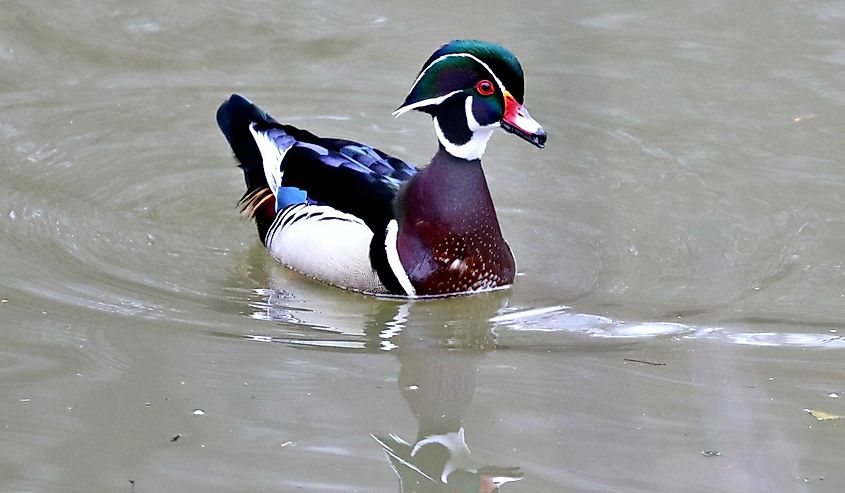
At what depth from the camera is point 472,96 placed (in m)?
6.04

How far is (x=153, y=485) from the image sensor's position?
4137 millimetres

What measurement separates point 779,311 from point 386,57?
→ 398cm

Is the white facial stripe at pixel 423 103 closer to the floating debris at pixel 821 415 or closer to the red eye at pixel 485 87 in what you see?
the red eye at pixel 485 87

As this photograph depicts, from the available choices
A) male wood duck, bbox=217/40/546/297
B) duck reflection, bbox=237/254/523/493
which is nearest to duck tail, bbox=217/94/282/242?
male wood duck, bbox=217/40/546/297

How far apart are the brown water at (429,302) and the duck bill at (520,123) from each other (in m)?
0.43

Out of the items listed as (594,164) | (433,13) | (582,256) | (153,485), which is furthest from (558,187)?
(153,485)

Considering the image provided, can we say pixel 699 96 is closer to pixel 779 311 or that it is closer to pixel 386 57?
pixel 386 57

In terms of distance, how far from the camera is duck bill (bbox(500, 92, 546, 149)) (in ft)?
19.2

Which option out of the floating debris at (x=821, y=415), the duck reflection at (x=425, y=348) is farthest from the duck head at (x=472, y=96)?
the floating debris at (x=821, y=415)

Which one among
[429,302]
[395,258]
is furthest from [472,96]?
[429,302]

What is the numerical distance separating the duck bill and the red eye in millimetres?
69

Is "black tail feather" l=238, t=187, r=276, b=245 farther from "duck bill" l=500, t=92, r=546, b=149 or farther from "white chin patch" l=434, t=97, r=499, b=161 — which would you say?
"duck bill" l=500, t=92, r=546, b=149

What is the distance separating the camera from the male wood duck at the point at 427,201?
599cm

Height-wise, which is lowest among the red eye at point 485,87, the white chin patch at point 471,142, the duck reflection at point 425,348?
the duck reflection at point 425,348
